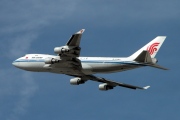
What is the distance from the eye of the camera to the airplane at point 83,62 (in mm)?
88544

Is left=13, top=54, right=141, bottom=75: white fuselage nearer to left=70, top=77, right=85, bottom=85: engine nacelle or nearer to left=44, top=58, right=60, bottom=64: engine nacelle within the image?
left=44, top=58, right=60, bottom=64: engine nacelle

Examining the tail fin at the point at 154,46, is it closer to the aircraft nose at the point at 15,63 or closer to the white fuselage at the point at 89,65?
the white fuselage at the point at 89,65

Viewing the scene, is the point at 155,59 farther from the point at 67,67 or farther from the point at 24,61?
the point at 24,61

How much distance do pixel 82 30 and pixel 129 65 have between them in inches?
527

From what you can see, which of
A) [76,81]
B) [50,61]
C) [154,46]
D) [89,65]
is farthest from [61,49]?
[154,46]

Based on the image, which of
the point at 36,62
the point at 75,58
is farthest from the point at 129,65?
the point at 36,62

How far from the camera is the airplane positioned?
88544mm

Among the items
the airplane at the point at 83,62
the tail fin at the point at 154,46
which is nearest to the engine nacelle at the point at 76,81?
the airplane at the point at 83,62

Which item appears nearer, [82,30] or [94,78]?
[82,30]

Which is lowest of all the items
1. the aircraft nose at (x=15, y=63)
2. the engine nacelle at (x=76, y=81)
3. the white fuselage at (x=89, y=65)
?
the engine nacelle at (x=76, y=81)

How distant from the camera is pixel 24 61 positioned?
334ft

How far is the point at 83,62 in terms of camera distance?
316 ft

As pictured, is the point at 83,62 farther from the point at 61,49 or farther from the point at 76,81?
the point at 61,49

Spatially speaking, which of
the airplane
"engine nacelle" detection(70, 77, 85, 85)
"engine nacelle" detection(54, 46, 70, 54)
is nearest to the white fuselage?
the airplane
